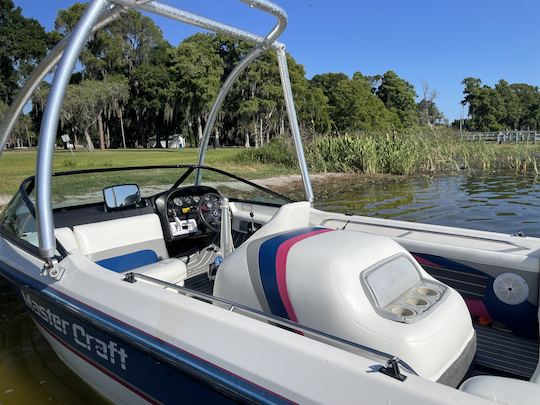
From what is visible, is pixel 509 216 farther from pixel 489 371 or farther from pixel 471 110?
pixel 471 110

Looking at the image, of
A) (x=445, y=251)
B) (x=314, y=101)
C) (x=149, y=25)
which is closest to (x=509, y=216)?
(x=445, y=251)

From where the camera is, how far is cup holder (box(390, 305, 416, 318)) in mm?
1827

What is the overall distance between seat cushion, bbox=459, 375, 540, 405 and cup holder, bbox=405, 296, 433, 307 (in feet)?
1.52

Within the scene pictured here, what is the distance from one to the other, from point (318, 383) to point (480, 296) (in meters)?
1.84

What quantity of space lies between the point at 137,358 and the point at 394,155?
15.7 meters

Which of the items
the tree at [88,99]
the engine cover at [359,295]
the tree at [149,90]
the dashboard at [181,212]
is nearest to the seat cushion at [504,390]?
the engine cover at [359,295]

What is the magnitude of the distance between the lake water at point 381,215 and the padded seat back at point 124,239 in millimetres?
952

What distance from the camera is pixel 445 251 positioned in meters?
2.91

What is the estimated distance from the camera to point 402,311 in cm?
185

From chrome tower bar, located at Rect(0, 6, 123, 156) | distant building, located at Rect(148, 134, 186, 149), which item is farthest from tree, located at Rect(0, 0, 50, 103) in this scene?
chrome tower bar, located at Rect(0, 6, 123, 156)

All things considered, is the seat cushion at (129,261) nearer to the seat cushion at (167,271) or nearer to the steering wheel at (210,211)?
the seat cushion at (167,271)

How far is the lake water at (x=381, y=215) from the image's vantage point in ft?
10.1

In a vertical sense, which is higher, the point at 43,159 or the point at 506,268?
the point at 43,159

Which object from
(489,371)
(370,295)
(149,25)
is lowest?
(489,371)
